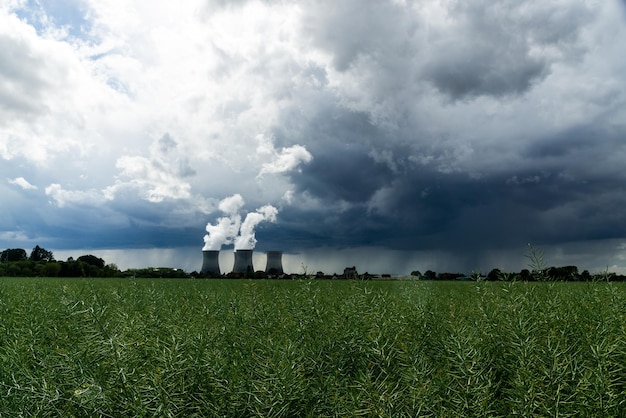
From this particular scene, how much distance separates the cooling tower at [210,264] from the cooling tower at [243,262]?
110 inches

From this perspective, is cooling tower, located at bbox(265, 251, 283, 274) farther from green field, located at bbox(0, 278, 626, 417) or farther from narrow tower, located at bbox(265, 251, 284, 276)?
green field, located at bbox(0, 278, 626, 417)

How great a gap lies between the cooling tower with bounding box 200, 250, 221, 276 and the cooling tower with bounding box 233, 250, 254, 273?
2791mm

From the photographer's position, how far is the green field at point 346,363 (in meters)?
4.44

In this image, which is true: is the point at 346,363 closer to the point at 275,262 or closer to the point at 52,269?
the point at 275,262

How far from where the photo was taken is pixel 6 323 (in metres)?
8.48

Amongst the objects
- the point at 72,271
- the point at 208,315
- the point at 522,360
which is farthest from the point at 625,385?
the point at 72,271

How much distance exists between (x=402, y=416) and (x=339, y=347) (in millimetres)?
1877

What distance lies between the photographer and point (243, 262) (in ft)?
204

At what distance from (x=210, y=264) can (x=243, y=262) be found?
4713mm

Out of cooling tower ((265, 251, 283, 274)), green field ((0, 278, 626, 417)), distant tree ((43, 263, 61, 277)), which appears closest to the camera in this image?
green field ((0, 278, 626, 417))

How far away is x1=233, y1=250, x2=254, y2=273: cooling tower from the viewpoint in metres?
61.8

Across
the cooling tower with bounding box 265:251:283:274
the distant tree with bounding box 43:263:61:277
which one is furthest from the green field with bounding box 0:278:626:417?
the distant tree with bounding box 43:263:61:277

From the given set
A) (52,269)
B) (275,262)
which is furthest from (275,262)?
(52,269)

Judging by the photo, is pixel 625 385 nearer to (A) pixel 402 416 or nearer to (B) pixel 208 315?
(A) pixel 402 416
